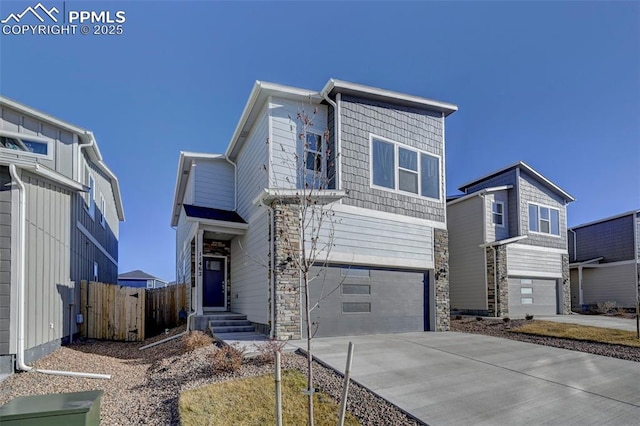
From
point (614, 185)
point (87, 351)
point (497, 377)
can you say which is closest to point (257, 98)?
point (87, 351)

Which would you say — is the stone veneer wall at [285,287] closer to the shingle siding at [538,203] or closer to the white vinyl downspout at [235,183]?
the white vinyl downspout at [235,183]

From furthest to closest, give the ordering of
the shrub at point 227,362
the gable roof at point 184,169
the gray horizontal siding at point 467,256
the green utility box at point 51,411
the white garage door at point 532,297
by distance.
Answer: the white garage door at point 532,297
the gray horizontal siding at point 467,256
the gable roof at point 184,169
the shrub at point 227,362
the green utility box at point 51,411

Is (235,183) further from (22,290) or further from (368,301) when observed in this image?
(22,290)

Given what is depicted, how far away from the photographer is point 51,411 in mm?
2885

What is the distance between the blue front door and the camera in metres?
13.0

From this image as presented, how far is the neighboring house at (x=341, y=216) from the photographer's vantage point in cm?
981

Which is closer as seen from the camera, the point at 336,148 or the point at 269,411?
the point at 269,411

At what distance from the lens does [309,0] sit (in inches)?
331

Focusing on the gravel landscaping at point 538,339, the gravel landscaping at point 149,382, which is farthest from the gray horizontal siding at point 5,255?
the gravel landscaping at point 538,339

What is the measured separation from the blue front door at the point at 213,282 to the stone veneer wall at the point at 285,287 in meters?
4.88

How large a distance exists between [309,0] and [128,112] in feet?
25.2

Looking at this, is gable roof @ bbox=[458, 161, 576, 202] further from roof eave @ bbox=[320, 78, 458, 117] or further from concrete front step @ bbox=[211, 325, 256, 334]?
concrete front step @ bbox=[211, 325, 256, 334]

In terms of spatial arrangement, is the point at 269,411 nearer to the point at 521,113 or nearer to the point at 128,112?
the point at 128,112

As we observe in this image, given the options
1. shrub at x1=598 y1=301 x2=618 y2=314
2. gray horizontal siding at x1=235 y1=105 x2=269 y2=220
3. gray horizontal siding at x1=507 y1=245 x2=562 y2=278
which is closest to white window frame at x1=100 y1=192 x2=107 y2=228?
gray horizontal siding at x1=235 y1=105 x2=269 y2=220
